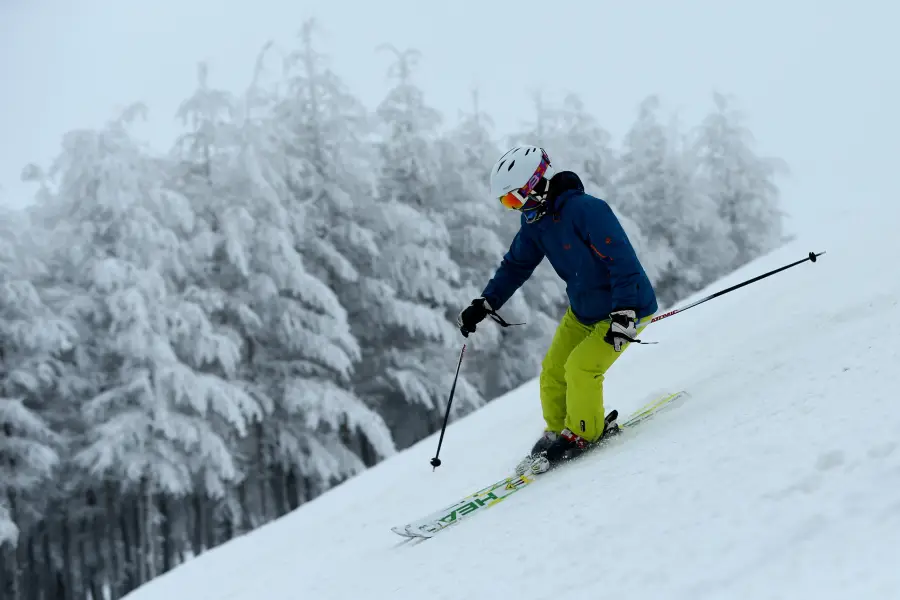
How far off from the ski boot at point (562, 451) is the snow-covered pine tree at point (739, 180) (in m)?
24.0

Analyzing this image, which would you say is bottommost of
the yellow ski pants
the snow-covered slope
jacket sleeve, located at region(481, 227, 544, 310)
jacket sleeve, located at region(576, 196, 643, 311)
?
the snow-covered slope

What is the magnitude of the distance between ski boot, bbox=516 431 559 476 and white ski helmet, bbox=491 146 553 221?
1.63 metres

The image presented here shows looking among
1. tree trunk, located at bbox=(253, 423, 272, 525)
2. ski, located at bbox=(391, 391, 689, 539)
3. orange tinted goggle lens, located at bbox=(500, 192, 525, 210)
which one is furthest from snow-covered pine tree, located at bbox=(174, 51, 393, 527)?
orange tinted goggle lens, located at bbox=(500, 192, 525, 210)

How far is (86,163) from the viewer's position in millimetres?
16031

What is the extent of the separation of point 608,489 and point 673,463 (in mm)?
365

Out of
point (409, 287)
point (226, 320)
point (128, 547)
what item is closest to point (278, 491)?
point (128, 547)

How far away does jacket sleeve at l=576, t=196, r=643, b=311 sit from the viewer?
4.85 metres

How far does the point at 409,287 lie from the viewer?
18.8m

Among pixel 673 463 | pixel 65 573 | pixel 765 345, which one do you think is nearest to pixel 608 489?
pixel 673 463

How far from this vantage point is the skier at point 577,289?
193 inches

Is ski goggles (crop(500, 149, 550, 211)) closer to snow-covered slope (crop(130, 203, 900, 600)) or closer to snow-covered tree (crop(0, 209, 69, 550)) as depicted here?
snow-covered slope (crop(130, 203, 900, 600))

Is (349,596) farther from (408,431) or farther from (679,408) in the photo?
(408,431)

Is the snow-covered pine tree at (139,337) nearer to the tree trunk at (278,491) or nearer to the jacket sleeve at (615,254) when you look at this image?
the tree trunk at (278,491)

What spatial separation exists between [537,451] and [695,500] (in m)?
2.16
